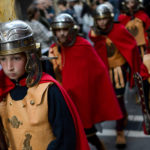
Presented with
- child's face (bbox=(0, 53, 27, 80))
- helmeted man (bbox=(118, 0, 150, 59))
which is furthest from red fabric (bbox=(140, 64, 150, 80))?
helmeted man (bbox=(118, 0, 150, 59))

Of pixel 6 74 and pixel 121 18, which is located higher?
pixel 121 18

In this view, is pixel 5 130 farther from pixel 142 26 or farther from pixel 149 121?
pixel 142 26

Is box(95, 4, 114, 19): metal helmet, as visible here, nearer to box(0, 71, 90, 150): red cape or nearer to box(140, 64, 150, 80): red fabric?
box(140, 64, 150, 80): red fabric

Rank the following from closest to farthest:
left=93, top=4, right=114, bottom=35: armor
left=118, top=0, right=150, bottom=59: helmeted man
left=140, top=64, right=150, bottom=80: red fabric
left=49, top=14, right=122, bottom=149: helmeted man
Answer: left=140, top=64, right=150, bottom=80: red fabric < left=49, top=14, right=122, bottom=149: helmeted man < left=93, top=4, right=114, bottom=35: armor < left=118, top=0, right=150, bottom=59: helmeted man

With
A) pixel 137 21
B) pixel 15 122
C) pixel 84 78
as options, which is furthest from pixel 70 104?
pixel 137 21

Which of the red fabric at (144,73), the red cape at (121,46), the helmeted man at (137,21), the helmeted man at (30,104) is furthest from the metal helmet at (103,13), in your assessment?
the helmeted man at (30,104)

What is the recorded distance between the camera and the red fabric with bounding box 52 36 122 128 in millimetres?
4656

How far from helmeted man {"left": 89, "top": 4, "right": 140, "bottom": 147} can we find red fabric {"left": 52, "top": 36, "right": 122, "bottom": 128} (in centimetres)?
68

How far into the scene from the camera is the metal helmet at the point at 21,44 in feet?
8.28

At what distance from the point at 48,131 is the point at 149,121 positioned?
1.70 meters

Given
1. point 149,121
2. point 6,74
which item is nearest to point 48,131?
point 6,74

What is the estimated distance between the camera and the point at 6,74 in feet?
8.84

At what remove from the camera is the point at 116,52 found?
5527 mm

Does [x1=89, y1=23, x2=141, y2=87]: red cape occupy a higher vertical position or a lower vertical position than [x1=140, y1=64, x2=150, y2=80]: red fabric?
higher
